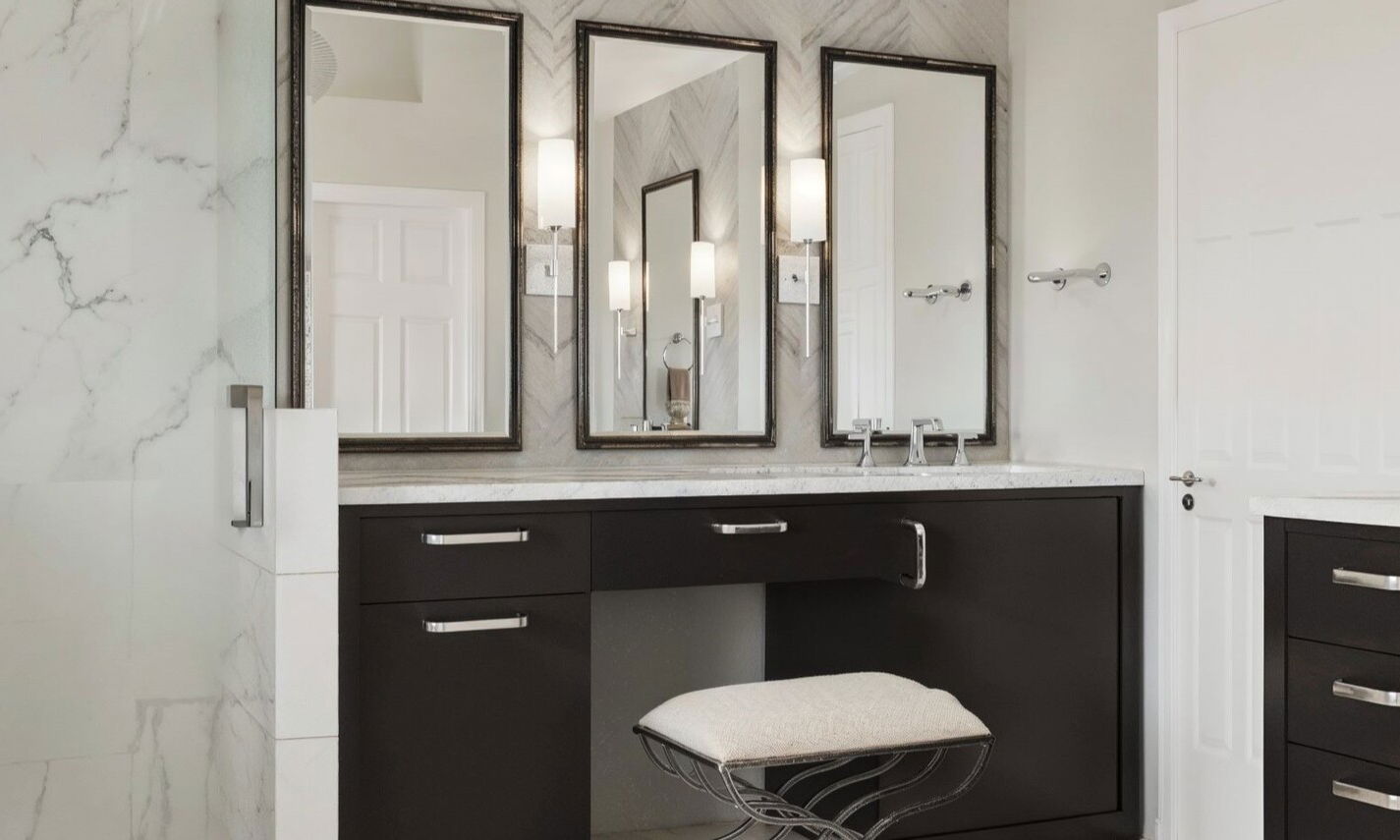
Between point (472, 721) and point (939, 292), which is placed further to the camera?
point (939, 292)

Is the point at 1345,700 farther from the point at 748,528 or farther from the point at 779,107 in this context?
the point at 779,107

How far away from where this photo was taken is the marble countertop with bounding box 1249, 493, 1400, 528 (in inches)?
74.5

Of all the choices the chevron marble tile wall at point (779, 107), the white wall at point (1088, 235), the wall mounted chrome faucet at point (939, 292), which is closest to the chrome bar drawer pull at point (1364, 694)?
the white wall at point (1088, 235)

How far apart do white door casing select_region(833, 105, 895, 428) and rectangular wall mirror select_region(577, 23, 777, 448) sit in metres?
0.21

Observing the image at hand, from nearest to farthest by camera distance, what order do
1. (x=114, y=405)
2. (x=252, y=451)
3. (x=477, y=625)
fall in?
1. (x=114, y=405)
2. (x=252, y=451)
3. (x=477, y=625)

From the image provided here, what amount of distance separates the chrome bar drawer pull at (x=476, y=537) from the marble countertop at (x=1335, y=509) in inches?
50.8

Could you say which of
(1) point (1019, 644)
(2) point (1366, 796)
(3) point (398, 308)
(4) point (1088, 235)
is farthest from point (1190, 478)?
(3) point (398, 308)

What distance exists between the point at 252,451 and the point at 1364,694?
1.69 meters

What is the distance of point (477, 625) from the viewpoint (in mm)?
2309

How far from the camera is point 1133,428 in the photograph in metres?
3.00

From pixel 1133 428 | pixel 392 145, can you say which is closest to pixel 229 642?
pixel 392 145

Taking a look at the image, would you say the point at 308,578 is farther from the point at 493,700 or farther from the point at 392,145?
the point at 392,145

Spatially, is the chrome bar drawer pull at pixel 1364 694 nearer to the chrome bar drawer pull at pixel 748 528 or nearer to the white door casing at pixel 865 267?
the chrome bar drawer pull at pixel 748 528

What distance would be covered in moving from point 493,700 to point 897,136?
71.5 inches
